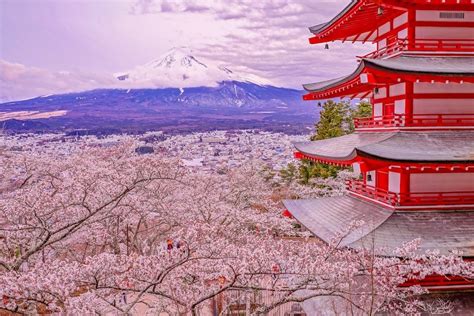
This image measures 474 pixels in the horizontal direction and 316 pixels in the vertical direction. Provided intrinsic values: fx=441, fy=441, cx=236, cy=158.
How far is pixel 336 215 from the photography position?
10789 millimetres

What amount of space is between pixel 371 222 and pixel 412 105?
282 cm

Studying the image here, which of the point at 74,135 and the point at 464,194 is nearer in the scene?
the point at 464,194

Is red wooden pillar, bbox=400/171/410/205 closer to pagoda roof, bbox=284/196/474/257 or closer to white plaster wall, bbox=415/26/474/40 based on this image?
pagoda roof, bbox=284/196/474/257

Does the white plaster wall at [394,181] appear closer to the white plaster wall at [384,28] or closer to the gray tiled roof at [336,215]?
the gray tiled roof at [336,215]

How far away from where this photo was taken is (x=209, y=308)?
46.2ft

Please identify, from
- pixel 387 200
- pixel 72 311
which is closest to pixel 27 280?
pixel 72 311

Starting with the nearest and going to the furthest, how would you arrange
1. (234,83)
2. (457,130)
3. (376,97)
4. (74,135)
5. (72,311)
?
(72,311)
(457,130)
(376,97)
(74,135)
(234,83)

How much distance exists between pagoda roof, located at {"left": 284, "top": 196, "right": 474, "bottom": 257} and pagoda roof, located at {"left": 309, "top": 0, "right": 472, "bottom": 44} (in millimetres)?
4486

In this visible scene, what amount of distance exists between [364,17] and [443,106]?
312cm

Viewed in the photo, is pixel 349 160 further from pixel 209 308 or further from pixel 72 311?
pixel 209 308

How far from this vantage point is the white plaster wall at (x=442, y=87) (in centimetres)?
985

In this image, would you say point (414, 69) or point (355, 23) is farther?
point (355, 23)

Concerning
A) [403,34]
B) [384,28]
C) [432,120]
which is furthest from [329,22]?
[432,120]

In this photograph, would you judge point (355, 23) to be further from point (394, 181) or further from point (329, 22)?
point (394, 181)
